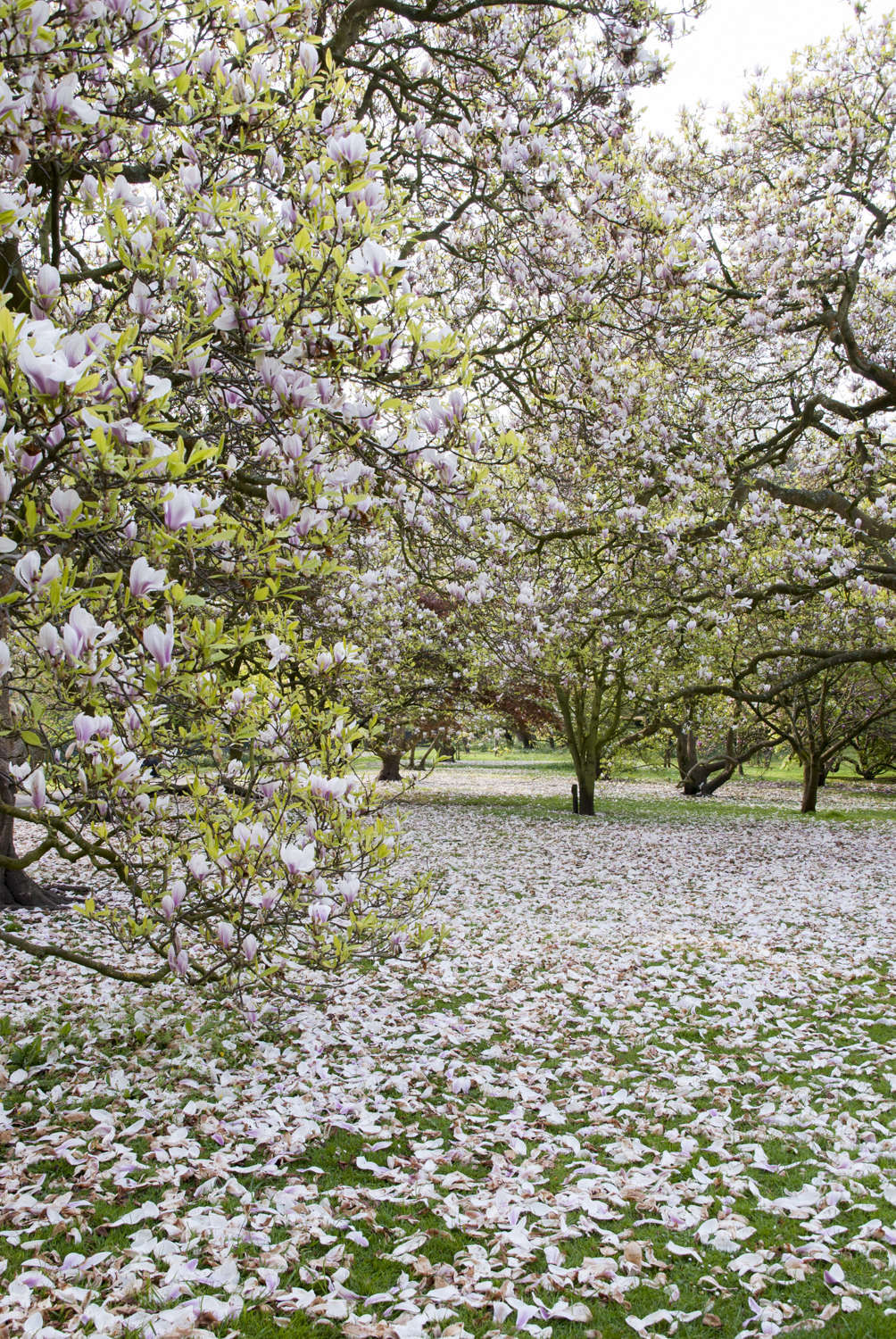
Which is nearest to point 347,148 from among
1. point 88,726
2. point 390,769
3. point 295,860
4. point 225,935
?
point 88,726

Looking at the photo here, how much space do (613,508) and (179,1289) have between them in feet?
34.3

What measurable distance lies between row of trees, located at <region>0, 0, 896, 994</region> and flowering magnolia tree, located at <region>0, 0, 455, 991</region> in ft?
0.06

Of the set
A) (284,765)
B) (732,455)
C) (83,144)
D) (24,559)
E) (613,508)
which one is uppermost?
(732,455)

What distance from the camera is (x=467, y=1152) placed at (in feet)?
14.4

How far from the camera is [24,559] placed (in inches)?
92.7

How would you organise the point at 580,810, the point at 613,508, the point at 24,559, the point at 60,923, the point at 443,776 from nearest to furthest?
the point at 24,559 → the point at 60,923 → the point at 613,508 → the point at 580,810 → the point at 443,776

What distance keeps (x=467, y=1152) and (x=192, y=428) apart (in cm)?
390

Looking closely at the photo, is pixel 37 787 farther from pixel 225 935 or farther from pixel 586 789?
pixel 586 789

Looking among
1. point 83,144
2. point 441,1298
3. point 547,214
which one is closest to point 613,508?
point 547,214

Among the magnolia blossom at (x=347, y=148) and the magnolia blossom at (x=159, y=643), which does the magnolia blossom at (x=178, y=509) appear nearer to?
the magnolia blossom at (x=159, y=643)

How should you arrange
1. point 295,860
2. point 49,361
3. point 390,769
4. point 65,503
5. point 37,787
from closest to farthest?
point 49,361
point 65,503
point 37,787
point 295,860
point 390,769

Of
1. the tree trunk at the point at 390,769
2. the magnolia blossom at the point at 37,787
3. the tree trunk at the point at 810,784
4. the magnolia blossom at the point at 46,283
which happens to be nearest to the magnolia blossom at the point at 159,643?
the magnolia blossom at the point at 37,787

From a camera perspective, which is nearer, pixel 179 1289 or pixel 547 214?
pixel 179 1289

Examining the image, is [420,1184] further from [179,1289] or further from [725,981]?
[725,981]
